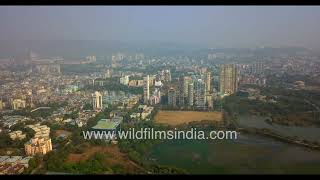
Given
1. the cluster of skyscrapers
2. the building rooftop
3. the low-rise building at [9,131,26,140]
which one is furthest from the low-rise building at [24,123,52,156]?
the cluster of skyscrapers

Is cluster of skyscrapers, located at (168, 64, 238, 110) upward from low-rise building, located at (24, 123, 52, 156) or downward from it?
upward

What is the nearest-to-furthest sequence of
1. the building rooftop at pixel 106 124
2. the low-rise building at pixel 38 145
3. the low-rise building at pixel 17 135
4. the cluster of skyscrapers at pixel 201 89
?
the low-rise building at pixel 38 145, the low-rise building at pixel 17 135, the building rooftop at pixel 106 124, the cluster of skyscrapers at pixel 201 89

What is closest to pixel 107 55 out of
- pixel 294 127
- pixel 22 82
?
pixel 22 82

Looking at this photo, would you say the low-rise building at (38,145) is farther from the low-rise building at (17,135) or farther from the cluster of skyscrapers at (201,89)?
the cluster of skyscrapers at (201,89)

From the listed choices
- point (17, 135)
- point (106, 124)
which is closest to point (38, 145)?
point (17, 135)

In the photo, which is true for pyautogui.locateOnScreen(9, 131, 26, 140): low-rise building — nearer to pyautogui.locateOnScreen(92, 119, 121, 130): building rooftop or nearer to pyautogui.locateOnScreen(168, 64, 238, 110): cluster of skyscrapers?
pyautogui.locateOnScreen(92, 119, 121, 130): building rooftop

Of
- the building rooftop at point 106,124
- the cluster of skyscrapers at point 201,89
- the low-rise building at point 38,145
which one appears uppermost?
the cluster of skyscrapers at point 201,89

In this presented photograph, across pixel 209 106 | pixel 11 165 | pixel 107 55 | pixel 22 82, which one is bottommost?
pixel 11 165

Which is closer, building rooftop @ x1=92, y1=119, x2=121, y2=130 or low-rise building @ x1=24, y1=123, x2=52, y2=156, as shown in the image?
low-rise building @ x1=24, y1=123, x2=52, y2=156

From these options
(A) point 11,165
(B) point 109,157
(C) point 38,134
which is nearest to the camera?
(A) point 11,165

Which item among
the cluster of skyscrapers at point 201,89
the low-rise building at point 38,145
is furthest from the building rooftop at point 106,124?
the cluster of skyscrapers at point 201,89
